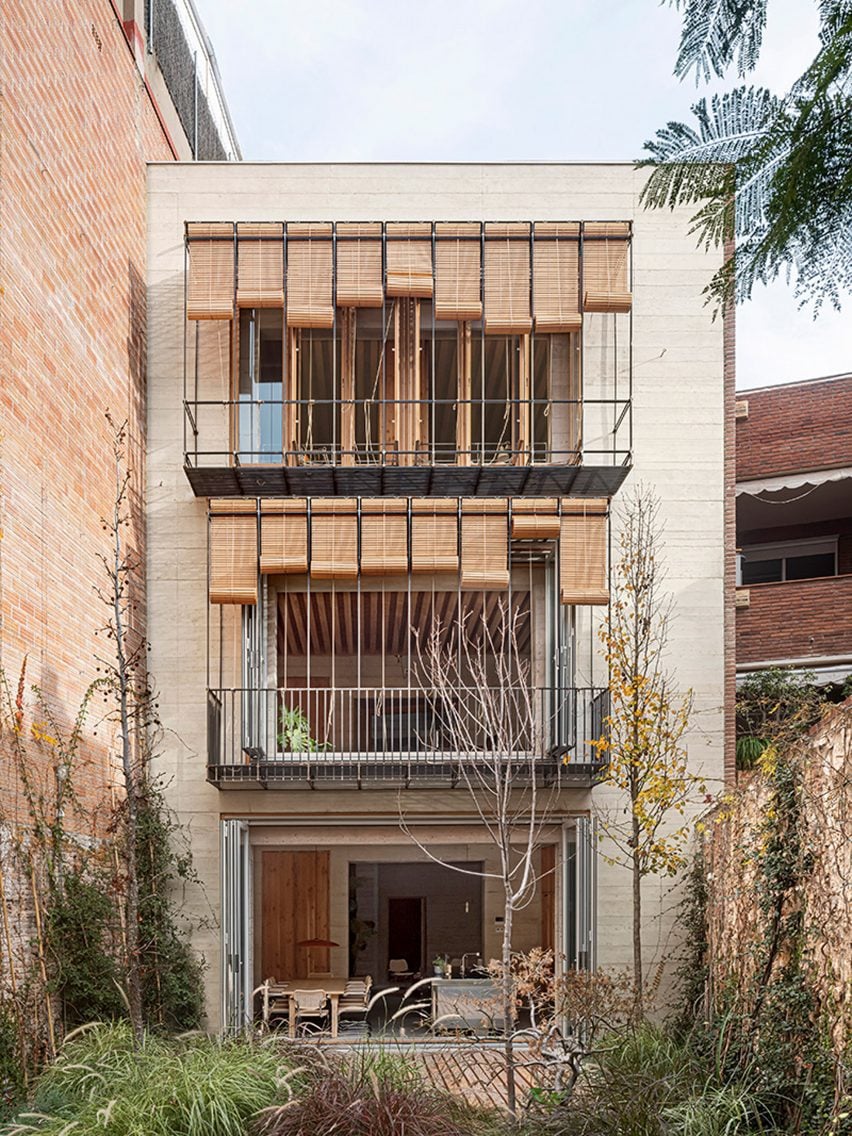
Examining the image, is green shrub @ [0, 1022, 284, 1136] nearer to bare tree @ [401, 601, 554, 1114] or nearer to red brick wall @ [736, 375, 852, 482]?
bare tree @ [401, 601, 554, 1114]

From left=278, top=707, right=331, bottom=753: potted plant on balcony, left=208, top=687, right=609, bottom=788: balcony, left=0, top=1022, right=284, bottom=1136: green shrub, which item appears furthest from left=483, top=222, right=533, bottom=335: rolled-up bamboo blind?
left=0, top=1022, right=284, bottom=1136: green shrub

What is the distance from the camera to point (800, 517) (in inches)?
788

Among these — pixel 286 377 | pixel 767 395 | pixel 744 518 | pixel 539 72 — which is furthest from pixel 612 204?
pixel 539 72

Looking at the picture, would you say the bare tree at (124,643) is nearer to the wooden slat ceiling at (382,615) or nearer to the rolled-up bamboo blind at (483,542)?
the wooden slat ceiling at (382,615)

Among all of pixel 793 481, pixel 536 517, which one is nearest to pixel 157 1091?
pixel 536 517

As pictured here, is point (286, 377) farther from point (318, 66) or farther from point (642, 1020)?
point (642, 1020)

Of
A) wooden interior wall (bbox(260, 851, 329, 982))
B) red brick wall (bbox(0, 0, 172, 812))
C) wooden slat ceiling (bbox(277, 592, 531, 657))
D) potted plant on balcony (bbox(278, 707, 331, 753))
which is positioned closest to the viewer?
red brick wall (bbox(0, 0, 172, 812))

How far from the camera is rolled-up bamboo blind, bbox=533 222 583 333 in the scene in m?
13.8

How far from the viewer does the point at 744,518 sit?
65.6 feet

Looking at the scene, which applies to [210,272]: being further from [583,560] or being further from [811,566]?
[811,566]

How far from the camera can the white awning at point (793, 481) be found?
17.8 m

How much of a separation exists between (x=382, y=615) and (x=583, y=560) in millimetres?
2304

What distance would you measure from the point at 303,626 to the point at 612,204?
18.8ft

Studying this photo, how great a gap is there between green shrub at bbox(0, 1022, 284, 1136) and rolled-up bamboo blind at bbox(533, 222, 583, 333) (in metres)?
8.30
